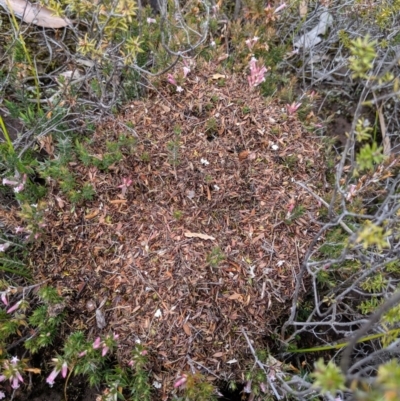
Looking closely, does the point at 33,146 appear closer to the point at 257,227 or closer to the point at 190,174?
the point at 190,174

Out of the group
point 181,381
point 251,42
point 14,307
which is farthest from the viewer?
point 251,42

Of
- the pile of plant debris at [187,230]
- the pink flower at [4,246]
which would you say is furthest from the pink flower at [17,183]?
the pink flower at [4,246]

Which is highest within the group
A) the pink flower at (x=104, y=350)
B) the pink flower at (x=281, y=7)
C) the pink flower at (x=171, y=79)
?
the pink flower at (x=281, y=7)

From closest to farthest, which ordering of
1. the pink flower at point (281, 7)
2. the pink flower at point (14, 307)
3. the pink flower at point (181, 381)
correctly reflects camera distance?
the pink flower at point (181, 381) → the pink flower at point (14, 307) → the pink flower at point (281, 7)

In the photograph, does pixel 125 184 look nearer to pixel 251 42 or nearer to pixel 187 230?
pixel 187 230

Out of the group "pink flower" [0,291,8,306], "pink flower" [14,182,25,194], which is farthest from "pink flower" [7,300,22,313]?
"pink flower" [14,182,25,194]

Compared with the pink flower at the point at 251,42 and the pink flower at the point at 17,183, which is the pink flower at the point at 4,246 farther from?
the pink flower at the point at 251,42

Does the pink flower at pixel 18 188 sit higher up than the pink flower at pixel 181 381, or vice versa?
the pink flower at pixel 18 188

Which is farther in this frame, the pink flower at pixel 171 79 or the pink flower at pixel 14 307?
the pink flower at pixel 171 79

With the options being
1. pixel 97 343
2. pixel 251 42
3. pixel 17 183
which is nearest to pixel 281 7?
pixel 251 42

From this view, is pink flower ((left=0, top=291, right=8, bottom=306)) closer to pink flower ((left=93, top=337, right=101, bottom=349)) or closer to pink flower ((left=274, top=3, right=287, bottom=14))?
pink flower ((left=93, top=337, right=101, bottom=349))

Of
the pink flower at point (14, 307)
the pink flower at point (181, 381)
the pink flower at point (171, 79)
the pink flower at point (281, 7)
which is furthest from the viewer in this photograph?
the pink flower at point (281, 7)
